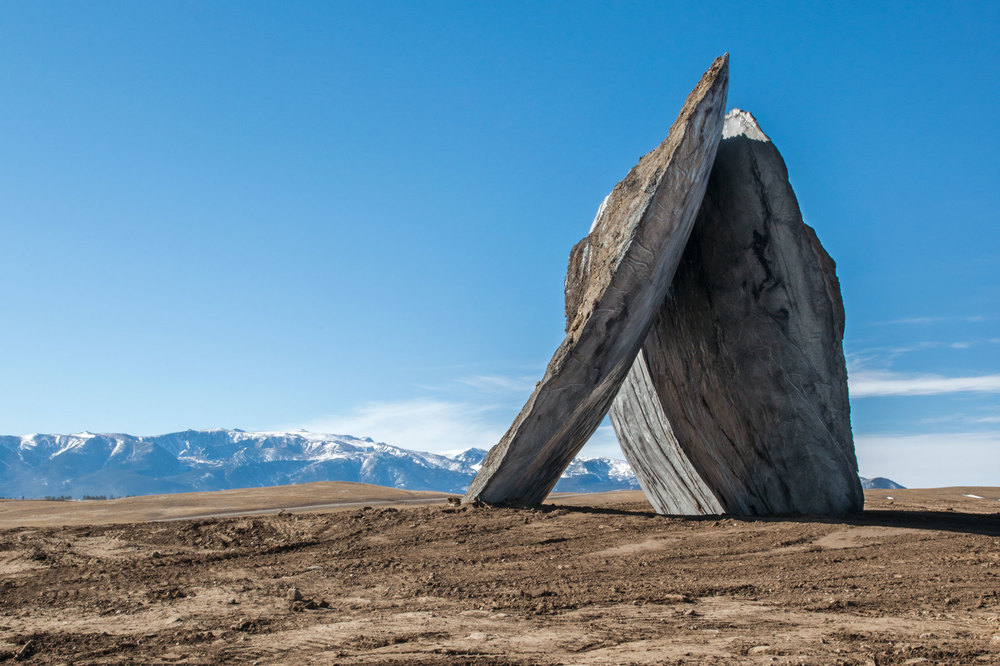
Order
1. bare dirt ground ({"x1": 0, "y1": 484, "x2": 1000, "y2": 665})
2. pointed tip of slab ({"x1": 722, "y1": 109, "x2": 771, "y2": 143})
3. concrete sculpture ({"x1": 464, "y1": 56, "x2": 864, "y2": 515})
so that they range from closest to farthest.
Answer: bare dirt ground ({"x1": 0, "y1": 484, "x2": 1000, "y2": 665}), concrete sculpture ({"x1": 464, "y1": 56, "x2": 864, "y2": 515}), pointed tip of slab ({"x1": 722, "y1": 109, "x2": 771, "y2": 143})

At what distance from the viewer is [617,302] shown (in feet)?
26.3

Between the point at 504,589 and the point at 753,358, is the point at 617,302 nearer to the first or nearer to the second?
the point at 753,358

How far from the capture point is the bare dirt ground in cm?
392

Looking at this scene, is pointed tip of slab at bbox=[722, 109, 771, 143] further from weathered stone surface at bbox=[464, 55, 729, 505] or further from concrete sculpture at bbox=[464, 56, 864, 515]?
weathered stone surface at bbox=[464, 55, 729, 505]

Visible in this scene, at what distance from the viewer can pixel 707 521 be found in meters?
8.05

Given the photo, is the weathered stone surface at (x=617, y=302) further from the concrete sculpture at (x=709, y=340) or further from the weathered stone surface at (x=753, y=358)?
the weathered stone surface at (x=753, y=358)

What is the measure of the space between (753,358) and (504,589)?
4.85 m

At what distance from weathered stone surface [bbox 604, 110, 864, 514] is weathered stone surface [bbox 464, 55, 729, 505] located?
3.06 ft

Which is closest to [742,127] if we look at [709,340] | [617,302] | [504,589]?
[709,340]

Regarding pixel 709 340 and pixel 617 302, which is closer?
pixel 617 302

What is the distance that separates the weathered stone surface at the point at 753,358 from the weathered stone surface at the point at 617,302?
36.7 inches

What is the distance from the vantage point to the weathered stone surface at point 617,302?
26.2ft

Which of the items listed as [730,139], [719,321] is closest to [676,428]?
[719,321]

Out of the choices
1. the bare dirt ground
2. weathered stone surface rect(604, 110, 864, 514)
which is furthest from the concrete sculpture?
the bare dirt ground
